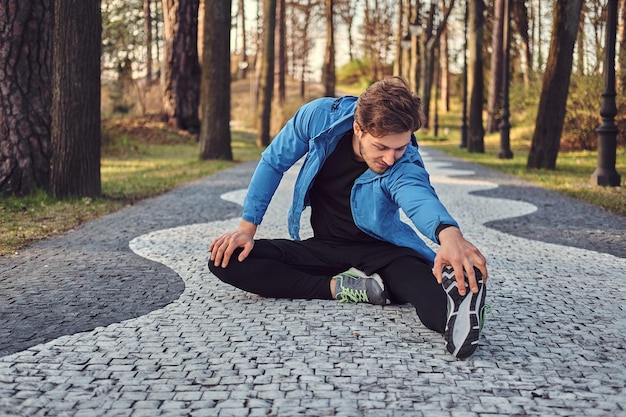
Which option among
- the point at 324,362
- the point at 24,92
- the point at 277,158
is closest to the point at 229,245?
the point at 277,158

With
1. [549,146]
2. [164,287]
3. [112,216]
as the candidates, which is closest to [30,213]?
[112,216]

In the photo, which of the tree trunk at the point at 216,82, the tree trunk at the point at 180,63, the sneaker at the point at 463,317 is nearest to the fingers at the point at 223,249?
the sneaker at the point at 463,317

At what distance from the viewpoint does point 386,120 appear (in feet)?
12.9

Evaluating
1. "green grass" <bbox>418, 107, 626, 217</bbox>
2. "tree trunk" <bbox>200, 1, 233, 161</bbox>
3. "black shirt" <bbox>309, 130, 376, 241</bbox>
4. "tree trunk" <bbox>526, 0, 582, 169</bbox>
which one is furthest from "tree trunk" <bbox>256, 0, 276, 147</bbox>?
"black shirt" <bbox>309, 130, 376, 241</bbox>

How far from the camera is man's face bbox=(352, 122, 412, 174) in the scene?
4035mm

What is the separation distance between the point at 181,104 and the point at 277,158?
2180cm

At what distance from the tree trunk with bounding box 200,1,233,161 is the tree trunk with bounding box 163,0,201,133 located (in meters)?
6.99

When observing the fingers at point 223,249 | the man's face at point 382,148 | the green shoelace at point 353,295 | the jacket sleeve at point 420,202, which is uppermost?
the man's face at point 382,148

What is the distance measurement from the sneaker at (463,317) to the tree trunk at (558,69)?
497 inches

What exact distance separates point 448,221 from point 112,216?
19.6 feet

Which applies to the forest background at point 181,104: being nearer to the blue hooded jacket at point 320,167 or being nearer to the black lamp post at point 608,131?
the black lamp post at point 608,131

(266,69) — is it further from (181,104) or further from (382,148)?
(382,148)

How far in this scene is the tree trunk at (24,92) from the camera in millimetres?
9656

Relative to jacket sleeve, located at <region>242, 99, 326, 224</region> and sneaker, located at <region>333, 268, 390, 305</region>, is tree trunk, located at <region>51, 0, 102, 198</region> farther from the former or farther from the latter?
sneaker, located at <region>333, 268, 390, 305</region>
